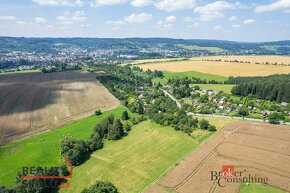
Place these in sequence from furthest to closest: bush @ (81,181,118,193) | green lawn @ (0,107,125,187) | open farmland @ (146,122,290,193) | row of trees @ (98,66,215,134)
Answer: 1. row of trees @ (98,66,215,134)
2. green lawn @ (0,107,125,187)
3. open farmland @ (146,122,290,193)
4. bush @ (81,181,118,193)

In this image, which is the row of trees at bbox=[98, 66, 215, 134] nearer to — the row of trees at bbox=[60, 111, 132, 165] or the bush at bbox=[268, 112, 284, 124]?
the row of trees at bbox=[60, 111, 132, 165]

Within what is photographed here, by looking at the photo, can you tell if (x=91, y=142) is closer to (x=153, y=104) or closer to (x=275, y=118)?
(x=153, y=104)

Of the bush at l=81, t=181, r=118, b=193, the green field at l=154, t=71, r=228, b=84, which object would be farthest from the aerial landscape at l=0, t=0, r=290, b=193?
the green field at l=154, t=71, r=228, b=84

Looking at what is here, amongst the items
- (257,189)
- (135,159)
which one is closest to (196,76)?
(135,159)

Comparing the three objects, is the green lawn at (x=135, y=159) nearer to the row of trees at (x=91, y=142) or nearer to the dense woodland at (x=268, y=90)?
the row of trees at (x=91, y=142)

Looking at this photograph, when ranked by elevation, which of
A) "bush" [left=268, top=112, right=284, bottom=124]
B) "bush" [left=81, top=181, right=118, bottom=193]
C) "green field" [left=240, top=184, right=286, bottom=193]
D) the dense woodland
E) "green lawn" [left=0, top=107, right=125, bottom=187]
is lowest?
"green lawn" [left=0, top=107, right=125, bottom=187]

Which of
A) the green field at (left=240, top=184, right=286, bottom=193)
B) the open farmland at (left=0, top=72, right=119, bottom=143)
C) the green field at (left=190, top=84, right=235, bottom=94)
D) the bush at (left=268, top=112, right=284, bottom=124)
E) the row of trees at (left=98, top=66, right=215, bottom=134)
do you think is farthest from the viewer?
the green field at (left=190, top=84, right=235, bottom=94)
